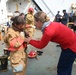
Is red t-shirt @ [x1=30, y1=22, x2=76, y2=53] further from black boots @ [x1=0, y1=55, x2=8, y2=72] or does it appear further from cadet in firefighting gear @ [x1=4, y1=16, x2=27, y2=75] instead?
black boots @ [x1=0, y1=55, x2=8, y2=72]

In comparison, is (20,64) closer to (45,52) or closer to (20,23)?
(20,23)

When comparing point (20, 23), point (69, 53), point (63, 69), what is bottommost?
point (63, 69)

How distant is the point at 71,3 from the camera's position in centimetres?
1916

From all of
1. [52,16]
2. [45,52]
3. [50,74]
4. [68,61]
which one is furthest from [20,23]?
[52,16]

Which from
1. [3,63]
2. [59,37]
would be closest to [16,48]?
[59,37]

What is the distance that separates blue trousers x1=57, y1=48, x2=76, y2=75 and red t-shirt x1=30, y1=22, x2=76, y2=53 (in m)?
0.08

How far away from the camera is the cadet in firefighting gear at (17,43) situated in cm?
385

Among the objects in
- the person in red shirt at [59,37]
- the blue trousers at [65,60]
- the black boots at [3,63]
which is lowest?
the black boots at [3,63]

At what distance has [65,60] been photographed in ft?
12.2

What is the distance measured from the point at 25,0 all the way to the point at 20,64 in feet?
46.1

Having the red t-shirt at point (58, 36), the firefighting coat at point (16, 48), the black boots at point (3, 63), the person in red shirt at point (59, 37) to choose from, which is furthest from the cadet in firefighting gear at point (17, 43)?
the black boots at point (3, 63)

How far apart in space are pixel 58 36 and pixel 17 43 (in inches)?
32.1

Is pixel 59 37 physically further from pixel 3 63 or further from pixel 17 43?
pixel 3 63

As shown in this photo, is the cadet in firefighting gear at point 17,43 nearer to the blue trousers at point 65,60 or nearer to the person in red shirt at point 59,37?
the person in red shirt at point 59,37
